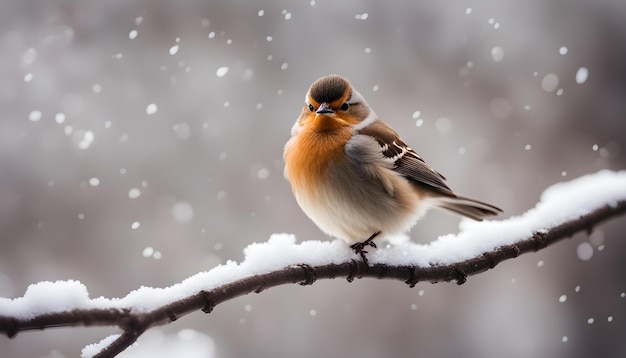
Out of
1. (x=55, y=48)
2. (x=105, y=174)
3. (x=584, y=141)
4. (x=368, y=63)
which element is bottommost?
(x=584, y=141)

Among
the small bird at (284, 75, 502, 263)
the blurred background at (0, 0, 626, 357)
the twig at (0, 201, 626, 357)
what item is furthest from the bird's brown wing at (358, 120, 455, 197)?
the blurred background at (0, 0, 626, 357)

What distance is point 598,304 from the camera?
3467 mm

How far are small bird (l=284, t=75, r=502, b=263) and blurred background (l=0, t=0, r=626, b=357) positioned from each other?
5.66ft

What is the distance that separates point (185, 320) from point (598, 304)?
7.81ft

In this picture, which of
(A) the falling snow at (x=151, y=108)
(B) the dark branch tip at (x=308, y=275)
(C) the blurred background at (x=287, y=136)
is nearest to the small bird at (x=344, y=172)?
(B) the dark branch tip at (x=308, y=275)

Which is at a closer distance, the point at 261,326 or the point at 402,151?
the point at 402,151

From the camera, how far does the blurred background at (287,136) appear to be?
3.43 m

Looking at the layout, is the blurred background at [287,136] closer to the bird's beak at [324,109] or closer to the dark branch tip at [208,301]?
the bird's beak at [324,109]

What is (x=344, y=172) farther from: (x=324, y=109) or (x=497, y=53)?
(x=497, y=53)

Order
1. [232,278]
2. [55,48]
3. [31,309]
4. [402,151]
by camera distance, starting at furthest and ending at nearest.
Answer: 1. [55,48]
2. [402,151]
3. [232,278]
4. [31,309]

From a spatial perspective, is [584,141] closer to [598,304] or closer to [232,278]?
[598,304]

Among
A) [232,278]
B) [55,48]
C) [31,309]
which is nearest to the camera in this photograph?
[31,309]

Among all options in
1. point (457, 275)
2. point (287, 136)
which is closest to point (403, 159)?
point (457, 275)

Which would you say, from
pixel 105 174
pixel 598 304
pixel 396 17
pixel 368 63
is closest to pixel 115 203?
pixel 105 174
